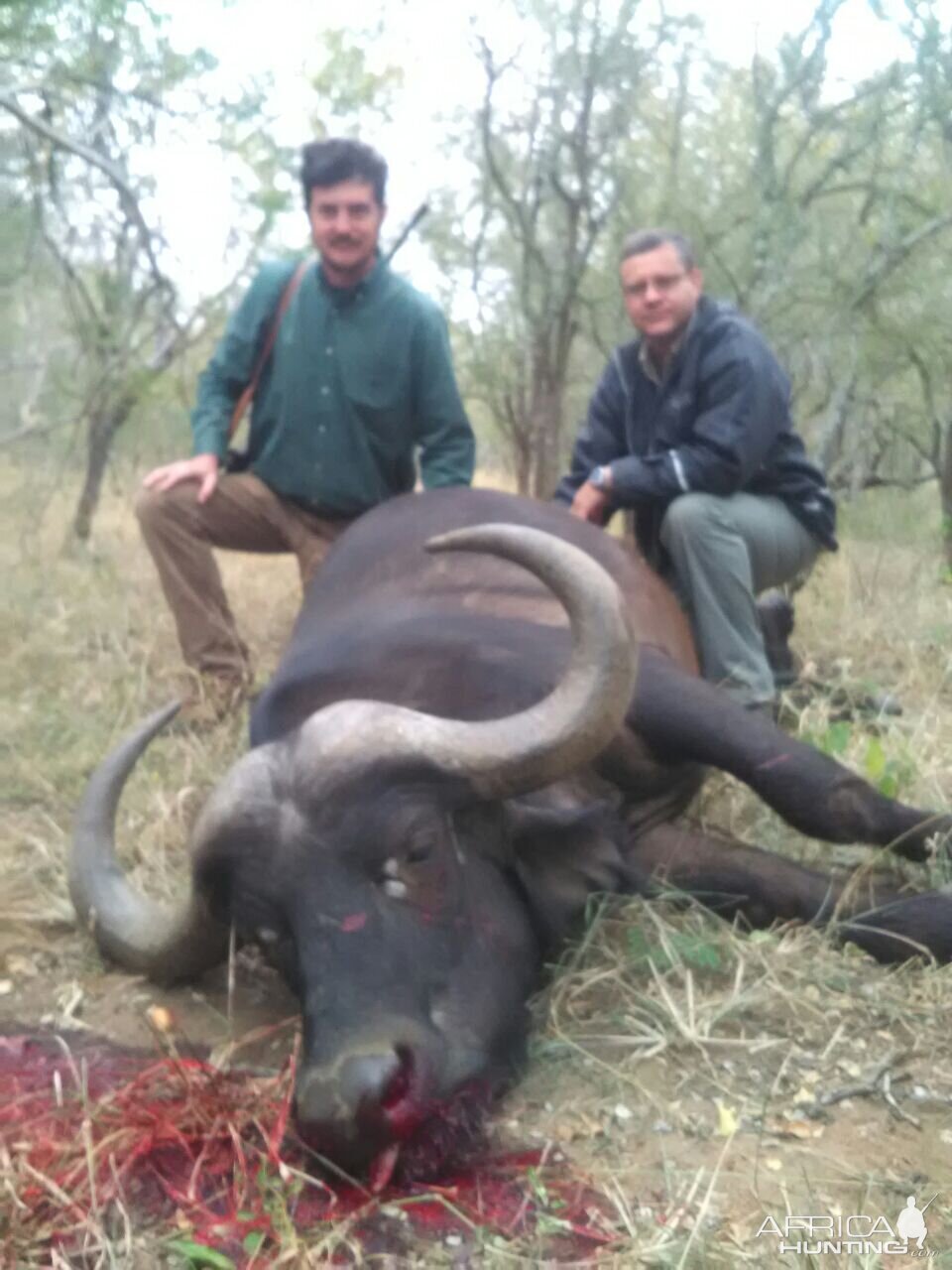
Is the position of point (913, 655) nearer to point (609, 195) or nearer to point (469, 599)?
point (469, 599)

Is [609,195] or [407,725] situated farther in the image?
[609,195]

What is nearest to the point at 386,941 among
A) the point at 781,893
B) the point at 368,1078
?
the point at 368,1078

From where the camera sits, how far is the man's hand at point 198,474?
520cm

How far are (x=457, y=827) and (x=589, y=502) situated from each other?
204 centimetres

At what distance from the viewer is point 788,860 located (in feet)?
10.9

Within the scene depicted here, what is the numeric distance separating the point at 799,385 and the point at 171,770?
493 centimetres

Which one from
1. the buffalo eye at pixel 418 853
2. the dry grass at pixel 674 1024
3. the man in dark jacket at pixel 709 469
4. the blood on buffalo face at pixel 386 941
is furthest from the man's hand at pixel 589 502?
the buffalo eye at pixel 418 853

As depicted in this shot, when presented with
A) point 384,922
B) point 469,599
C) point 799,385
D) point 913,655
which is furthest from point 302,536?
point 799,385

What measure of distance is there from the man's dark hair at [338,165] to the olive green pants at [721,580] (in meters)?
1.62

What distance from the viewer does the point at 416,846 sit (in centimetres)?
264

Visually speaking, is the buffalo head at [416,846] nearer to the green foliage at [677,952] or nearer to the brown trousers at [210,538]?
the green foliage at [677,952]

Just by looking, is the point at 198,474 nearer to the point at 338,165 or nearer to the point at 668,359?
the point at 338,165

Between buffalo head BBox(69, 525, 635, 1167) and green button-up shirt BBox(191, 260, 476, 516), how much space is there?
93.1 inches

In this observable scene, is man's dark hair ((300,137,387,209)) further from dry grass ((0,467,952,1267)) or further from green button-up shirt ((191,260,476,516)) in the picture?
dry grass ((0,467,952,1267))
